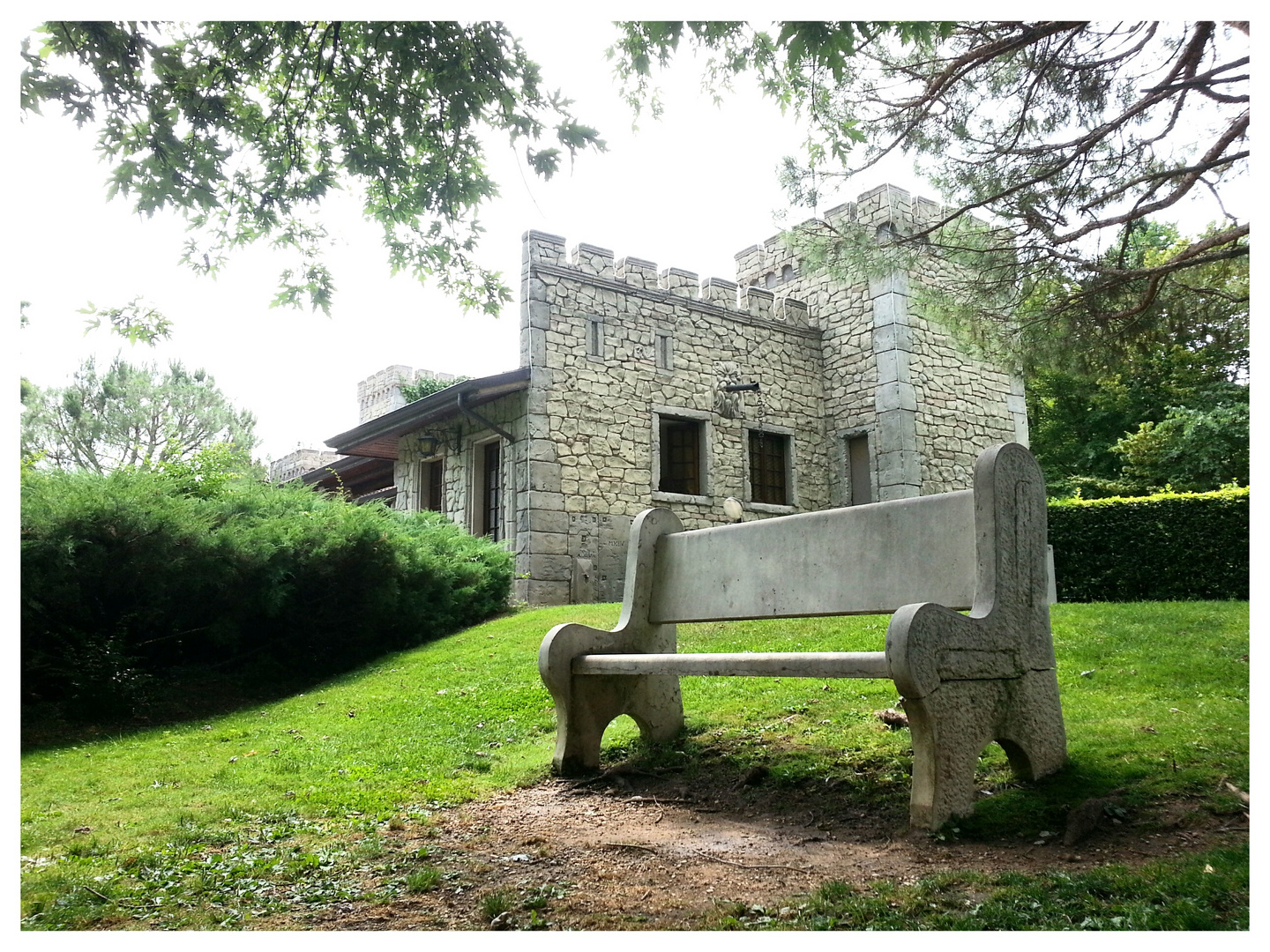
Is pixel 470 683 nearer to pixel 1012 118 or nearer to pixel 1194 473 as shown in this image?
pixel 1012 118

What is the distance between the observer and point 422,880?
8.70 feet

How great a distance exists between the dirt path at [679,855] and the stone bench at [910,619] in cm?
29

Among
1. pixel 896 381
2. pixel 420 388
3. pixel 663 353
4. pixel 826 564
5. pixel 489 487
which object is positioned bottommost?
pixel 826 564

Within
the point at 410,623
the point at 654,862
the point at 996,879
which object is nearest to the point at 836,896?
the point at 996,879

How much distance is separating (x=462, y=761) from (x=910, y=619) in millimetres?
2542

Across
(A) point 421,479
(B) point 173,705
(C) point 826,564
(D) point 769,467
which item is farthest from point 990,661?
(A) point 421,479

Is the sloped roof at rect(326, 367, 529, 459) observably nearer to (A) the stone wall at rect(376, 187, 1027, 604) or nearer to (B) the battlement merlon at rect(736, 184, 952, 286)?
(A) the stone wall at rect(376, 187, 1027, 604)

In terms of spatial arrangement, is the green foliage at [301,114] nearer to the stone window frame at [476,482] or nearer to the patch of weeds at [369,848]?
the patch of weeds at [369,848]

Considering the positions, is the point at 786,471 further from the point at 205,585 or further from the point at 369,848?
the point at 369,848

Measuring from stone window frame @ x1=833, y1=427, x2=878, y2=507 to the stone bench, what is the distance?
33.6 ft

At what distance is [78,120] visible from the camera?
3.80 metres

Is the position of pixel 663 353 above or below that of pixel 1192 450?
above

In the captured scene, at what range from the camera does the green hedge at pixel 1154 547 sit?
8.37 m

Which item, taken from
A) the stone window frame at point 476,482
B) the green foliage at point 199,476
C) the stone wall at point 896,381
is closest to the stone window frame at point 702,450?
the stone window frame at point 476,482
